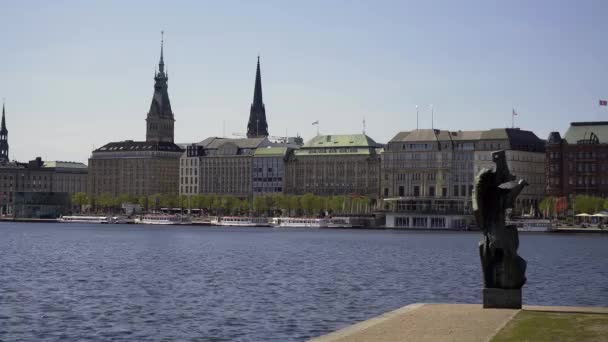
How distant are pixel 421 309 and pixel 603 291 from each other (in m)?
25.4

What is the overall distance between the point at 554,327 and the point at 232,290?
1145 inches

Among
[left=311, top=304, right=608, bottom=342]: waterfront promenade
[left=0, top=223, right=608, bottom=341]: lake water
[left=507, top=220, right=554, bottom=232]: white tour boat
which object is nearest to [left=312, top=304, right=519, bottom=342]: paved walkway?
[left=311, top=304, right=608, bottom=342]: waterfront promenade

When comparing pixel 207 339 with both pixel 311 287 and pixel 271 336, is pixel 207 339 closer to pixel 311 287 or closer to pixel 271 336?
pixel 271 336

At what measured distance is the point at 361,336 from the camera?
1249 inches

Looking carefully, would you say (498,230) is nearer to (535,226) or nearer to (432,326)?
(432,326)

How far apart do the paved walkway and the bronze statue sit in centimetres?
144

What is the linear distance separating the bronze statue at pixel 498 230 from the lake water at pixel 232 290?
6.23m

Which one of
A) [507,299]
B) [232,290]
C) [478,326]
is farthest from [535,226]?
[478,326]

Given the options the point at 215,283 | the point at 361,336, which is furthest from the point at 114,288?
the point at 361,336

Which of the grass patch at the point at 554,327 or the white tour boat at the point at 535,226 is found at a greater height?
the white tour boat at the point at 535,226

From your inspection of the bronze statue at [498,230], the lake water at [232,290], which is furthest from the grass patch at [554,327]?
the lake water at [232,290]

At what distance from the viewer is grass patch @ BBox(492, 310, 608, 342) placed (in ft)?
101

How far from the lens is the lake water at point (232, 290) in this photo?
4297 cm

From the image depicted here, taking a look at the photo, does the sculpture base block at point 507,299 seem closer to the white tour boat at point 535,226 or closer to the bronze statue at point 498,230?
the bronze statue at point 498,230
